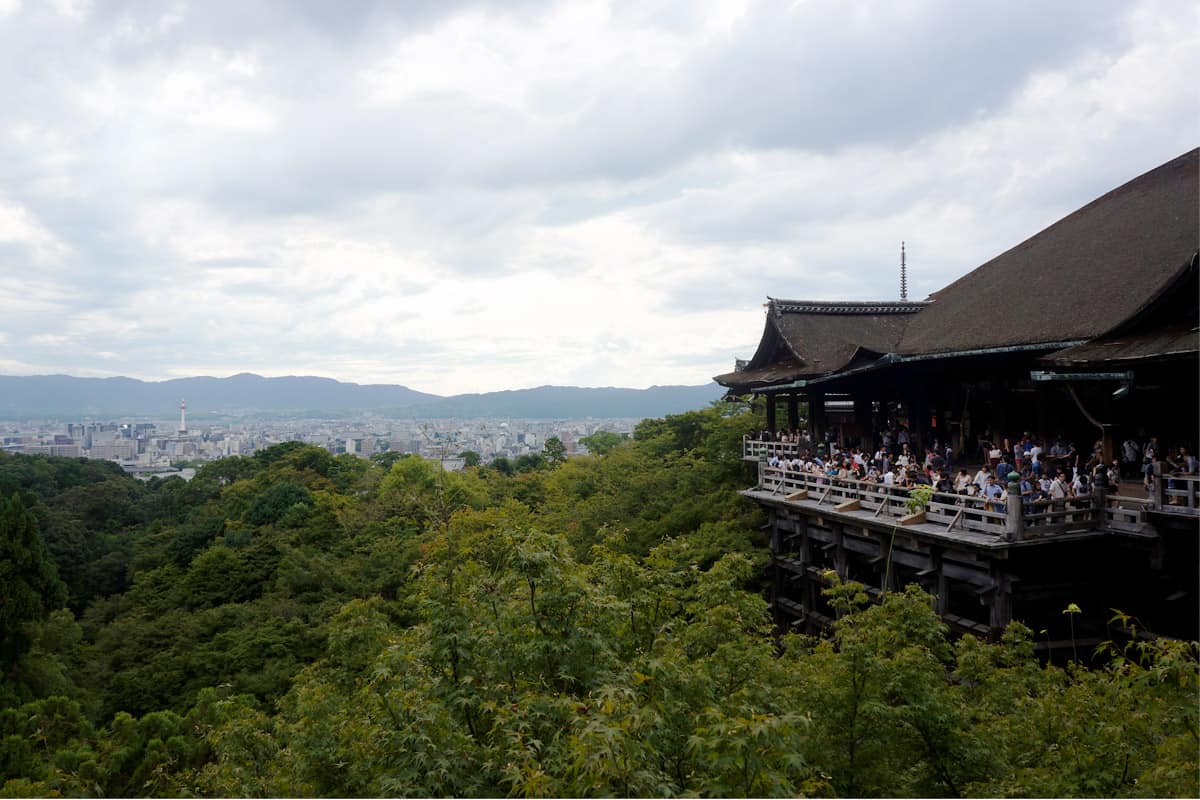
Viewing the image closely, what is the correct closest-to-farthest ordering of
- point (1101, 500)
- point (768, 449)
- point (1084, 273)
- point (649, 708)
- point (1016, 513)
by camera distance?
point (649, 708) → point (1016, 513) → point (1101, 500) → point (1084, 273) → point (768, 449)

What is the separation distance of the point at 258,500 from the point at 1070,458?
139ft

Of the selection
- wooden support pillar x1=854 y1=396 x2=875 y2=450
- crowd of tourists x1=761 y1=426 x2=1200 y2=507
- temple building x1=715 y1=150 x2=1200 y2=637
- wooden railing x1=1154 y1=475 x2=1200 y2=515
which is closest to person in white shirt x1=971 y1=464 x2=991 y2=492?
crowd of tourists x1=761 y1=426 x2=1200 y2=507

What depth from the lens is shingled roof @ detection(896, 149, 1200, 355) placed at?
14.3 m

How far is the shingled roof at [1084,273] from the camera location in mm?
14320

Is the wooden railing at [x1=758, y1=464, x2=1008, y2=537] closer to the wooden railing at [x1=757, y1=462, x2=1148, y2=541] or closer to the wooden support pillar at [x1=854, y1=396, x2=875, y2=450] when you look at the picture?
the wooden railing at [x1=757, y1=462, x2=1148, y2=541]

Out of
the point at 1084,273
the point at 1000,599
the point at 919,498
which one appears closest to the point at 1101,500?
the point at 1000,599

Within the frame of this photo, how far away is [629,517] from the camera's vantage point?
2411 centimetres

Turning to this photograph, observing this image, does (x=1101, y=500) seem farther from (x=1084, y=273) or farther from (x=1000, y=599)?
(x=1084, y=273)

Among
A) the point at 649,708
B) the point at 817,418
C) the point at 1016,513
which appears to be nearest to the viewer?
the point at 649,708

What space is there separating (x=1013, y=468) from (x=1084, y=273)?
17.3ft

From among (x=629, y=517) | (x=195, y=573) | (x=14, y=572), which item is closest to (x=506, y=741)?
(x=629, y=517)

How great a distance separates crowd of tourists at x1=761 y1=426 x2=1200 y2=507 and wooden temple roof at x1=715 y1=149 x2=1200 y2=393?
76.9 inches

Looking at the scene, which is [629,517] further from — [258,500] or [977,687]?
[258,500]

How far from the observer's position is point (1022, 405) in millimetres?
17328
